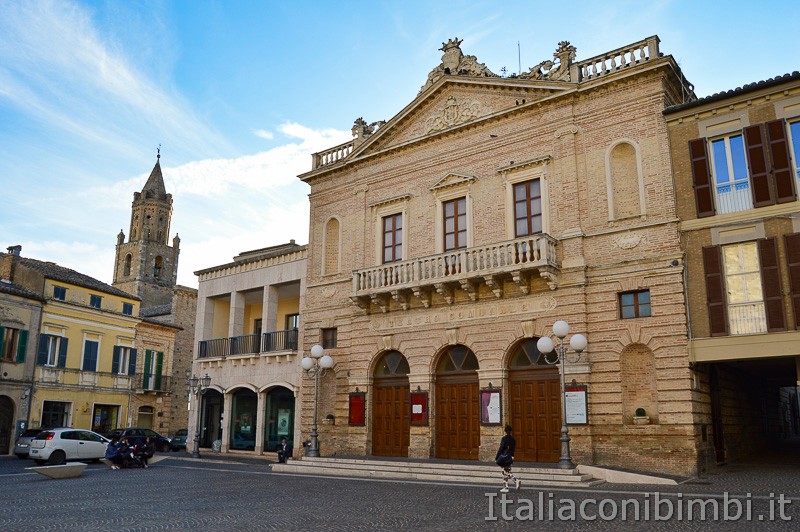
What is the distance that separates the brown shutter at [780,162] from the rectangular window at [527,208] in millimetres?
6828

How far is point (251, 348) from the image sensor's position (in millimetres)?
30141

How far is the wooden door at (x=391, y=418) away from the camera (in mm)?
23688

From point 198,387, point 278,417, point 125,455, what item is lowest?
point 125,455

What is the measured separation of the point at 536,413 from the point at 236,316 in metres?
16.5

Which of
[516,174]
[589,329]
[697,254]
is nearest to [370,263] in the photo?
[516,174]

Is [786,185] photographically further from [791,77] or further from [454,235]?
[454,235]

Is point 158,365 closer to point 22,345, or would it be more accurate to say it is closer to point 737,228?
point 22,345

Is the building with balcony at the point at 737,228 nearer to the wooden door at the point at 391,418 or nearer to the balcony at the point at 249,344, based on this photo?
the wooden door at the point at 391,418

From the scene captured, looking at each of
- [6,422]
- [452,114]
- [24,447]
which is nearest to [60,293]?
[6,422]

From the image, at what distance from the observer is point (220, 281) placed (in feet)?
107

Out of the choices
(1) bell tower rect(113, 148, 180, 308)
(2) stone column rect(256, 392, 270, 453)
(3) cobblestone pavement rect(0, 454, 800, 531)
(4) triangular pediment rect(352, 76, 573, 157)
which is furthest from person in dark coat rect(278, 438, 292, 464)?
(1) bell tower rect(113, 148, 180, 308)

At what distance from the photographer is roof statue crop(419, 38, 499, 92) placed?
79.7 feet

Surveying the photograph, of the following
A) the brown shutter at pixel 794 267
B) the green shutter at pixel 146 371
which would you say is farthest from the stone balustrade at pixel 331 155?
the green shutter at pixel 146 371

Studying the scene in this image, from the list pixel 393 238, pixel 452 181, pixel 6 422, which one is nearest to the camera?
pixel 452 181
